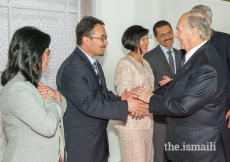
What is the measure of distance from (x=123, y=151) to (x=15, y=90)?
1776 millimetres

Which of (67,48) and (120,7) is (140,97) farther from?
(120,7)

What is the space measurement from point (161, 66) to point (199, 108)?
64.7 inches

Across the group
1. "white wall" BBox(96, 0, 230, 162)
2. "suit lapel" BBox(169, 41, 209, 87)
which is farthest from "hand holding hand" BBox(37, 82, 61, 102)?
"white wall" BBox(96, 0, 230, 162)

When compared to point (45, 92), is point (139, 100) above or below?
below

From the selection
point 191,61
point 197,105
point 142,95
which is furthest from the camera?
point 142,95

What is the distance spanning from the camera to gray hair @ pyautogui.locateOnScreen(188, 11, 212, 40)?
7.19ft

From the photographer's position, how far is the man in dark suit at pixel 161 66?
354cm

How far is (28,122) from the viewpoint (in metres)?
1.65

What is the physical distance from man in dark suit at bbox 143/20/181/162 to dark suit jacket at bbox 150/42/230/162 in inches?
46.1

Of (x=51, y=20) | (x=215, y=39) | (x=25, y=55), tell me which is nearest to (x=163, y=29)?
(x=215, y=39)

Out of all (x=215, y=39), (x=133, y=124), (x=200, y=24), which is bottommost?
(x=133, y=124)

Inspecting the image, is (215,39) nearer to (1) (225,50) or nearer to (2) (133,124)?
(1) (225,50)

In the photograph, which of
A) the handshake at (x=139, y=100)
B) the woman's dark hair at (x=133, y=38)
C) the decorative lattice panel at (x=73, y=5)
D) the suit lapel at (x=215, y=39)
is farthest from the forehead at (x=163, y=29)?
the handshake at (x=139, y=100)

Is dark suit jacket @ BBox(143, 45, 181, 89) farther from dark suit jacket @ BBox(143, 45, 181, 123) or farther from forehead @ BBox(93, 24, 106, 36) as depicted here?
forehead @ BBox(93, 24, 106, 36)
